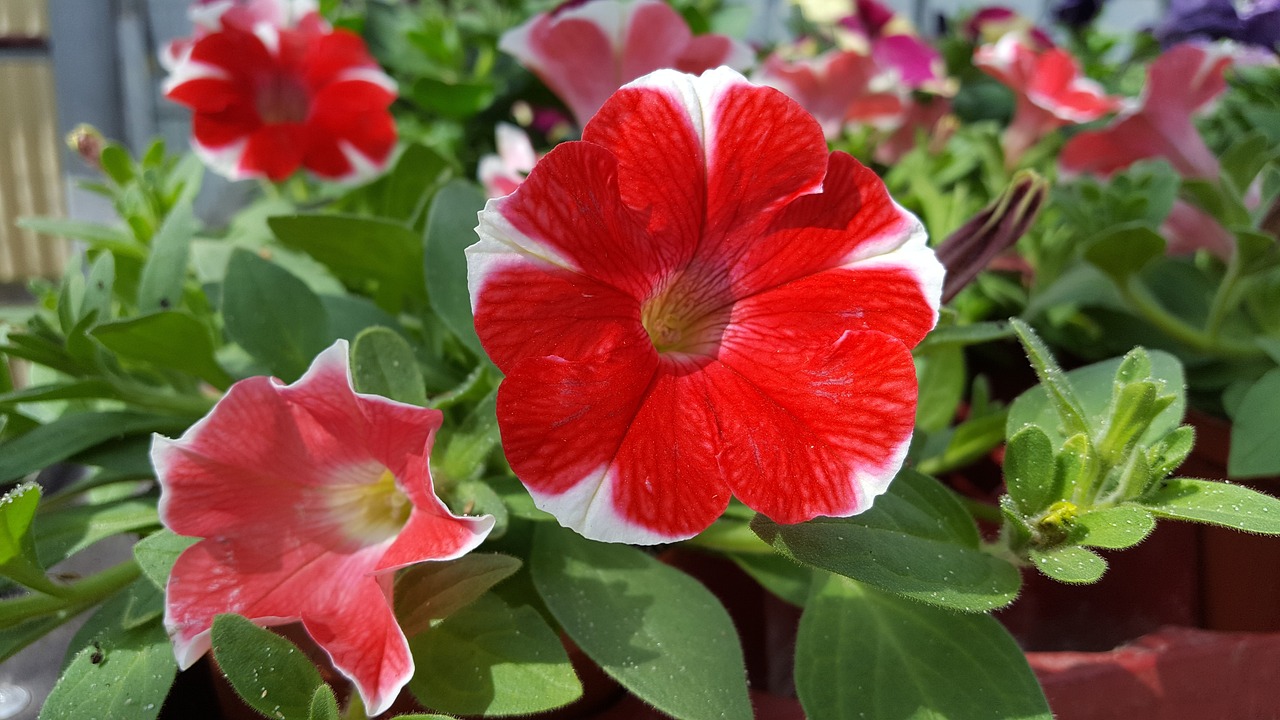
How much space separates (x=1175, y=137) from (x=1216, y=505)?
1.73 ft

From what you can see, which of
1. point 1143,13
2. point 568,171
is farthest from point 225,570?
point 1143,13

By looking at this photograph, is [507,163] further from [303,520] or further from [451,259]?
[303,520]

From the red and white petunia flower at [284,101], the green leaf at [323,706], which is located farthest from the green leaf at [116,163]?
the green leaf at [323,706]

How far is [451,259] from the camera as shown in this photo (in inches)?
18.5

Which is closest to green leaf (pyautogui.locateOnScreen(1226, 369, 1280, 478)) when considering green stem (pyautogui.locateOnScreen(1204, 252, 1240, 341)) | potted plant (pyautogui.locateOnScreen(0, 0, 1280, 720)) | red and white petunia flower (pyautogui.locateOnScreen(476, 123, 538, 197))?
potted plant (pyautogui.locateOnScreen(0, 0, 1280, 720))

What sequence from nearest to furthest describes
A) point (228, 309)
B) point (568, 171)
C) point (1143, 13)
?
point (568, 171), point (228, 309), point (1143, 13)

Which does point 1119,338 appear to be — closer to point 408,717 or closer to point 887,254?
point 887,254

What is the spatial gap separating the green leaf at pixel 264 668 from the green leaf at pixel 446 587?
0.13ft

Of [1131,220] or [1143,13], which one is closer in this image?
[1131,220]

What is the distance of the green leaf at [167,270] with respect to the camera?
0.50m

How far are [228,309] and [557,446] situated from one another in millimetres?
263

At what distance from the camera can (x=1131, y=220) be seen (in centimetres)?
62

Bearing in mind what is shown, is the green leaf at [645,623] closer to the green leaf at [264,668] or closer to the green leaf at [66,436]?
the green leaf at [264,668]

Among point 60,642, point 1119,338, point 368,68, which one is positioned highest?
point 368,68
